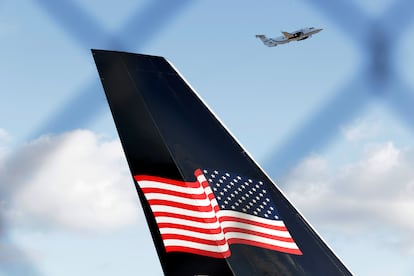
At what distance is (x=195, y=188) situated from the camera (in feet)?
47.0

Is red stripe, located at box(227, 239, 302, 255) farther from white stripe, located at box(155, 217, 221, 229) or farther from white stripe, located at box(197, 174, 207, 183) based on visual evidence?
white stripe, located at box(197, 174, 207, 183)

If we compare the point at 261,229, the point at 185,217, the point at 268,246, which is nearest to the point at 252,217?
the point at 261,229

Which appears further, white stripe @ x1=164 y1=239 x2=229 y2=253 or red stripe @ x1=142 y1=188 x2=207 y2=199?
→ red stripe @ x1=142 y1=188 x2=207 y2=199

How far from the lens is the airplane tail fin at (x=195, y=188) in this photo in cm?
1366

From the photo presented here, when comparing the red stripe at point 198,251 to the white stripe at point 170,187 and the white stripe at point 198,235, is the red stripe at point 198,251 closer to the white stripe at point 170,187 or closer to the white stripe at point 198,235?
the white stripe at point 198,235

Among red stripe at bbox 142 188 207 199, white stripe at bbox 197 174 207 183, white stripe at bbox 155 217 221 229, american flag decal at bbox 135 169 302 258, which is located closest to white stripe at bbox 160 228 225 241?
american flag decal at bbox 135 169 302 258

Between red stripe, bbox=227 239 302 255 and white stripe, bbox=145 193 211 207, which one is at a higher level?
white stripe, bbox=145 193 211 207

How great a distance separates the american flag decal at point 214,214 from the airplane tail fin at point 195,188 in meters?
0.02

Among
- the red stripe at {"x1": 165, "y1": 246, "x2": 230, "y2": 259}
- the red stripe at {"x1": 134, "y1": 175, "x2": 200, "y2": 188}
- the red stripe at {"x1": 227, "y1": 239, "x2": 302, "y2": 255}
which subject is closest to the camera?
the red stripe at {"x1": 165, "y1": 246, "x2": 230, "y2": 259}

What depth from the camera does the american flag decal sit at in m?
13.7

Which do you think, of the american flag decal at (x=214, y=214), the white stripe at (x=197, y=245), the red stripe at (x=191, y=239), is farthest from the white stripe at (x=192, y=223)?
the white stripe at (x=197, y=245)

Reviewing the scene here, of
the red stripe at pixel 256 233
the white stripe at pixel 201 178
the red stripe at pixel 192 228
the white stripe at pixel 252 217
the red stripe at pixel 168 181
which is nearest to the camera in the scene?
the red stripe at pixel 192 228

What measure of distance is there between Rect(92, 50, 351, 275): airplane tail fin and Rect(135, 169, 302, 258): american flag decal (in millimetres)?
22

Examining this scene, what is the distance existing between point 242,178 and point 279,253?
195 centimetres
